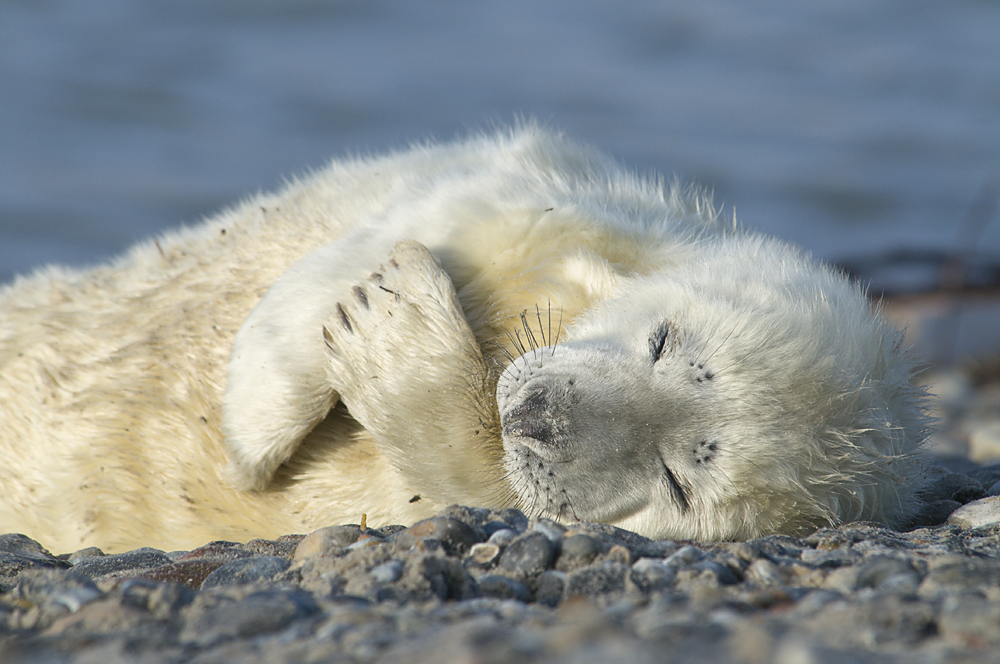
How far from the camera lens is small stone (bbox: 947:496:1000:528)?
2.47m

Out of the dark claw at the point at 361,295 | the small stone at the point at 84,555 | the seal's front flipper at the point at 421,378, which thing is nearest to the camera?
the small stone at the point at 84,555

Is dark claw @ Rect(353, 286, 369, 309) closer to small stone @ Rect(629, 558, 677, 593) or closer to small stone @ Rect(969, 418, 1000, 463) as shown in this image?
small stone @ Rect(629, 558, 677, 593)

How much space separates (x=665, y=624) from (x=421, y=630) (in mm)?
358

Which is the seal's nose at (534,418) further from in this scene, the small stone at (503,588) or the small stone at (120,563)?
the small stone at (120,563)

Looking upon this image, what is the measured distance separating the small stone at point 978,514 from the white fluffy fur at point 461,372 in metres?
0.15

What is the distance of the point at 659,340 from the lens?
2.49 m

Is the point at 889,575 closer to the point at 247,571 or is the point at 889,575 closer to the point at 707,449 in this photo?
the point at 707,449

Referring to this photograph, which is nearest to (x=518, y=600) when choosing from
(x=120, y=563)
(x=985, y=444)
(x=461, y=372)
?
(x=461, y=372)

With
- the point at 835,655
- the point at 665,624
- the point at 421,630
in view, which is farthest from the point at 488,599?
the point at 835,655

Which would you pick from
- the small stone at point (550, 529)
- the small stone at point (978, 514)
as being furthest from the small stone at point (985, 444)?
the small stone at point (550, 529)

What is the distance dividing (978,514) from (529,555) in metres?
1.47

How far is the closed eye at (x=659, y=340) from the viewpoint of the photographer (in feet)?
8.10

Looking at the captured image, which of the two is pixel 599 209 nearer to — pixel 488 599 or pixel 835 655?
pixel 488 599

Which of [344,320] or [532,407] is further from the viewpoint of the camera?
[344,320]
